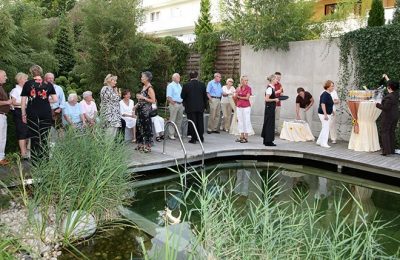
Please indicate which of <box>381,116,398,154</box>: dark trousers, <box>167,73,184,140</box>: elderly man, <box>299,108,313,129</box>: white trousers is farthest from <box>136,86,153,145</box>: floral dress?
<box>381,116,398,154</box>: dark trousers

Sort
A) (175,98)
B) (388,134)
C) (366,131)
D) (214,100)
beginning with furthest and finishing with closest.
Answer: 1. (214,100)
2. (175,98)
3. (366,131)
4. (388,134)

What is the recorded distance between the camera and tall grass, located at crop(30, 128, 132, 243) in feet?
13.5

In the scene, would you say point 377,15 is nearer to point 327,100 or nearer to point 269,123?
point 327,100

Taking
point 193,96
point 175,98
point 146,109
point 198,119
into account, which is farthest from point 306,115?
point 146,109

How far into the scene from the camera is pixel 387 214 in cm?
579

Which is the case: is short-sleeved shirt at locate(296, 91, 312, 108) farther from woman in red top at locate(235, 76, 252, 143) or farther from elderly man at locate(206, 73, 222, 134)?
elderly man at locate(206, 73, 222, 134)

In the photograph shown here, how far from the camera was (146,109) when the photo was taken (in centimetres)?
796

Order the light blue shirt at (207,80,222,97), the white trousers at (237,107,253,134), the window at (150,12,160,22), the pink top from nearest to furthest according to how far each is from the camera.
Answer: the pink top → the white trousers at (237,107,253,134) → the light blue shirt at (207,80,222,97) → the window at (150,12,160,22)

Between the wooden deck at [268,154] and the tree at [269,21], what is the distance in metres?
2.86

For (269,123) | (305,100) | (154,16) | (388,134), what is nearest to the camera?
(388,134)

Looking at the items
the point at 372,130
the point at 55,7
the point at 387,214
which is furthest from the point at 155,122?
the point at 55,7

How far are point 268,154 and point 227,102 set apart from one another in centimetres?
267

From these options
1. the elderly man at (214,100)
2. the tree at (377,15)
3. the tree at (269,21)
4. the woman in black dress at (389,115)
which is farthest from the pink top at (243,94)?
the tree at (377,15)

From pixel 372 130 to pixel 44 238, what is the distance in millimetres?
7005
